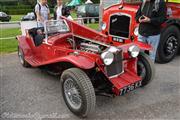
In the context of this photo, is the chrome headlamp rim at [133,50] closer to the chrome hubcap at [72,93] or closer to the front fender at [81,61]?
the front fender at [81,61]

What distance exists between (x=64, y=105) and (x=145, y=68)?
1.57m

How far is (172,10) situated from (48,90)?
12.7ft

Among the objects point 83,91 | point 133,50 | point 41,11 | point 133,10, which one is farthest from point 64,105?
point 41,11

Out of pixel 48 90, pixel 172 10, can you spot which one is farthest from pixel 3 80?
pixel 172 10

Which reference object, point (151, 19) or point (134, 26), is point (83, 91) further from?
point (134, 26)

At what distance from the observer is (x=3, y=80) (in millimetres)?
6141

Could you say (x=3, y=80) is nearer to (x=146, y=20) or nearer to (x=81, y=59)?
(x=81, y=59)

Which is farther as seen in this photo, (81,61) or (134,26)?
(134,26)

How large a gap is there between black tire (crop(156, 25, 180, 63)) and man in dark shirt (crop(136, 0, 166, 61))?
1130 mm

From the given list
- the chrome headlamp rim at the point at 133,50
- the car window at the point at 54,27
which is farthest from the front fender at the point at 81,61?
the car window at the point at 54,27

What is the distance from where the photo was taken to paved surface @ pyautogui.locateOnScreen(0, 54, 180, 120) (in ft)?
14.3

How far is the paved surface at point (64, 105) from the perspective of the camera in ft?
14.3

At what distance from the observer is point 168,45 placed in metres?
7.05

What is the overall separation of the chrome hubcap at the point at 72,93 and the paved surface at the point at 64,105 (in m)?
0.19
